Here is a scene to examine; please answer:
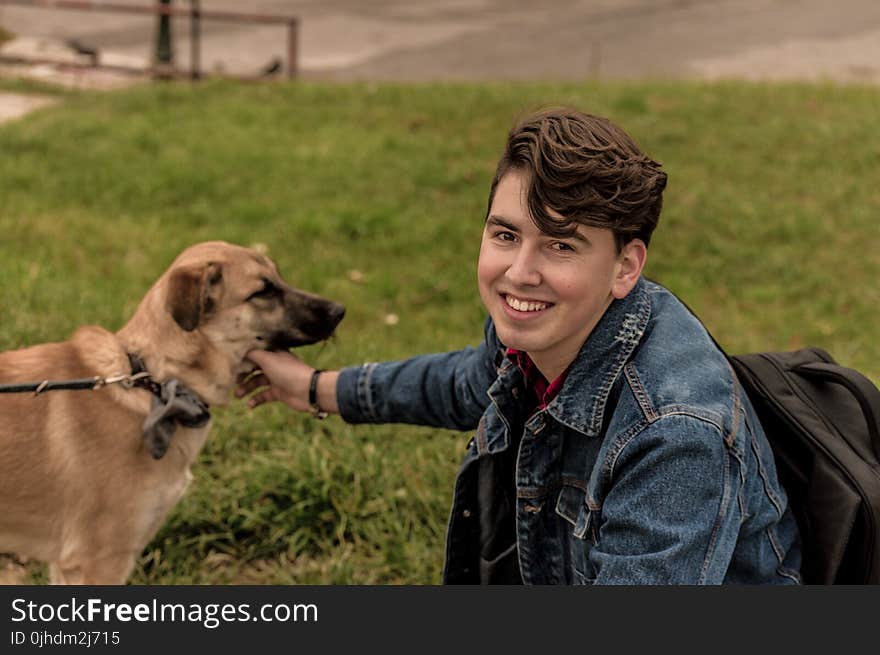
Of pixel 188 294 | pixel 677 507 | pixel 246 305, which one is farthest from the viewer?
pixel 246 305

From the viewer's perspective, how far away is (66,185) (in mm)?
8039

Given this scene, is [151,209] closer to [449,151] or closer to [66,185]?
[66,185]

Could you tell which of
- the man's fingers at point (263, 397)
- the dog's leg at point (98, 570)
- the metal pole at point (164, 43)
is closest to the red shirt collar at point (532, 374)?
the man's fingers at point (263, 397)

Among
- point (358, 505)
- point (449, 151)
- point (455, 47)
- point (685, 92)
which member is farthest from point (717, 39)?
point (358, 505)

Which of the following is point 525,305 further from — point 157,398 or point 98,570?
point 98,570

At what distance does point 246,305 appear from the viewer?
3.56 meters

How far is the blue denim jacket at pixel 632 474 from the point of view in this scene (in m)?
2.16

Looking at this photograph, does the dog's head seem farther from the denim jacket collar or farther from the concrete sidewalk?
the concrete sidewalk

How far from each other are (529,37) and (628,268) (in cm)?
1626

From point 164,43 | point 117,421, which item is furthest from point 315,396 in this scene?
point 164,43

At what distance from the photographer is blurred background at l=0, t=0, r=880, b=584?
164 inches

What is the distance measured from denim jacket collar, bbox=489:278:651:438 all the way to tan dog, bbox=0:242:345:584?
4.77ft

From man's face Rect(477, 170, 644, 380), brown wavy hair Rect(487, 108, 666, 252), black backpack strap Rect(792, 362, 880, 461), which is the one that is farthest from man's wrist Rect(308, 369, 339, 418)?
black backpack strap Rect(792, 362, 880, 461)
